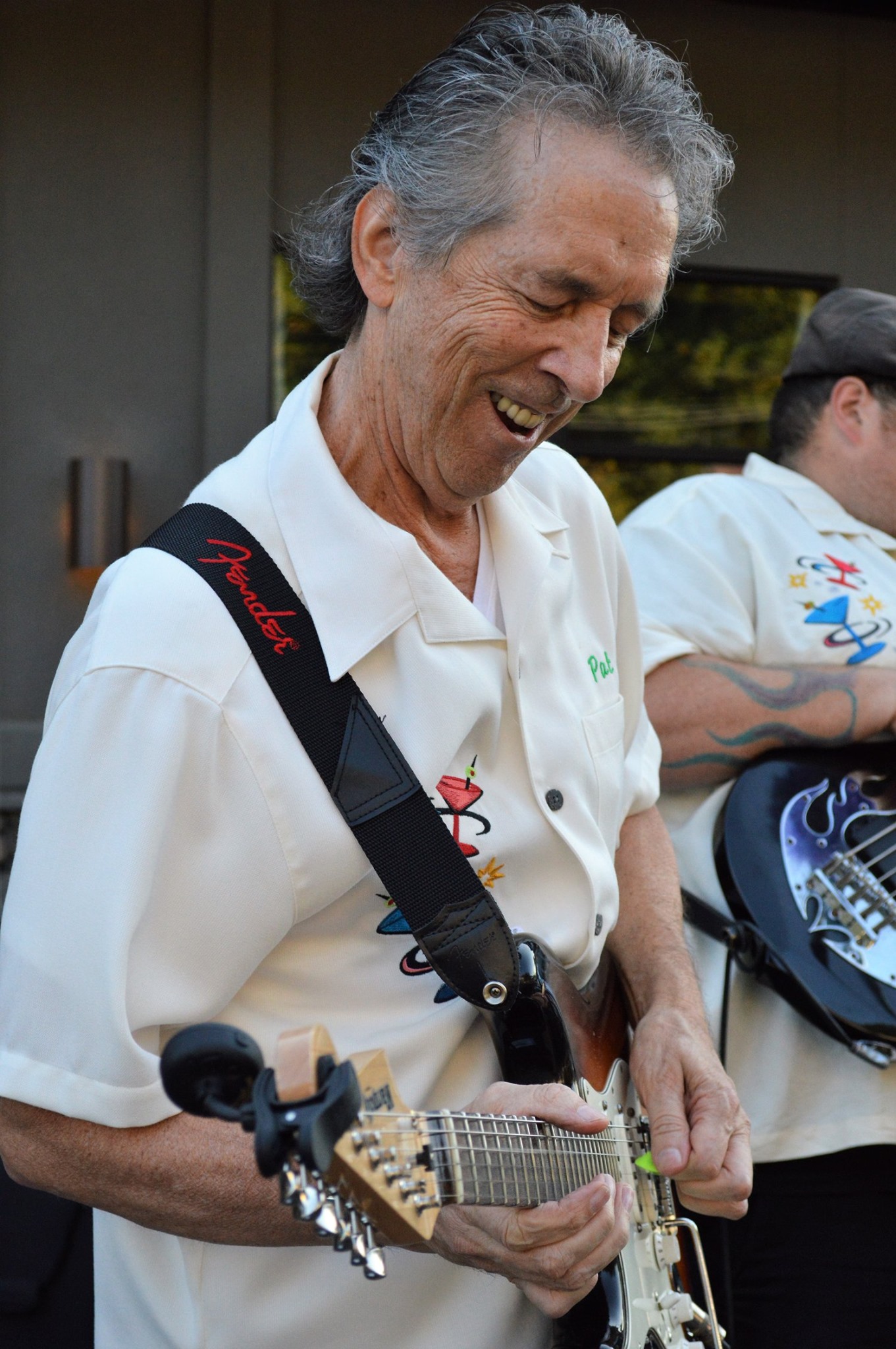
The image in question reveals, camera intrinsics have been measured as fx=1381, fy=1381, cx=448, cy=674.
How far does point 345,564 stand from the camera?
Answer: 1570mm

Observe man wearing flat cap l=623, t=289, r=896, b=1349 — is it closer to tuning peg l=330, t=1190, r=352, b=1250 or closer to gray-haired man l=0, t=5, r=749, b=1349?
gray-haired man l=0, t=5, r=749, b=1349

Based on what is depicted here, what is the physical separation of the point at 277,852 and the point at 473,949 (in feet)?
0.81

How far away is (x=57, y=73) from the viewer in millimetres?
4535

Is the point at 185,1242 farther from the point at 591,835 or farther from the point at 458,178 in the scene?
the point at 458,178

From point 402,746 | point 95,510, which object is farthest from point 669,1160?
point 95,510

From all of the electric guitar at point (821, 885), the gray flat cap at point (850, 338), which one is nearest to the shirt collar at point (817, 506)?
the gray flat cap at point (850, 338)

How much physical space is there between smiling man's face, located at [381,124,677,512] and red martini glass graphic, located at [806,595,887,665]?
104 centimetres

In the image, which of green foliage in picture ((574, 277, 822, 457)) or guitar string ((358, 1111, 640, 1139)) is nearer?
guitar string ((358, 1111, 640, 1139))

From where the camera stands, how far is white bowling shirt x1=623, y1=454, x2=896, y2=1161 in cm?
228

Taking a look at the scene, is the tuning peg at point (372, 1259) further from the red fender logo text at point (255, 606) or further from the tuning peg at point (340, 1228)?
the red fender logo text at point (255, 606)

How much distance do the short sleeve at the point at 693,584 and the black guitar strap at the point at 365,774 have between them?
108 cm

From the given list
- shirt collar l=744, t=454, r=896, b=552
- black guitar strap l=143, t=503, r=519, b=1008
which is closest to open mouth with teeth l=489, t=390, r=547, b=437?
black guitar strap l=143, t=503, r=519, b=1008

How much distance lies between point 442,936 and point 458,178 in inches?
33.6

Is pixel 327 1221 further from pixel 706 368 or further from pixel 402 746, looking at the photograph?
pixel 706 368
